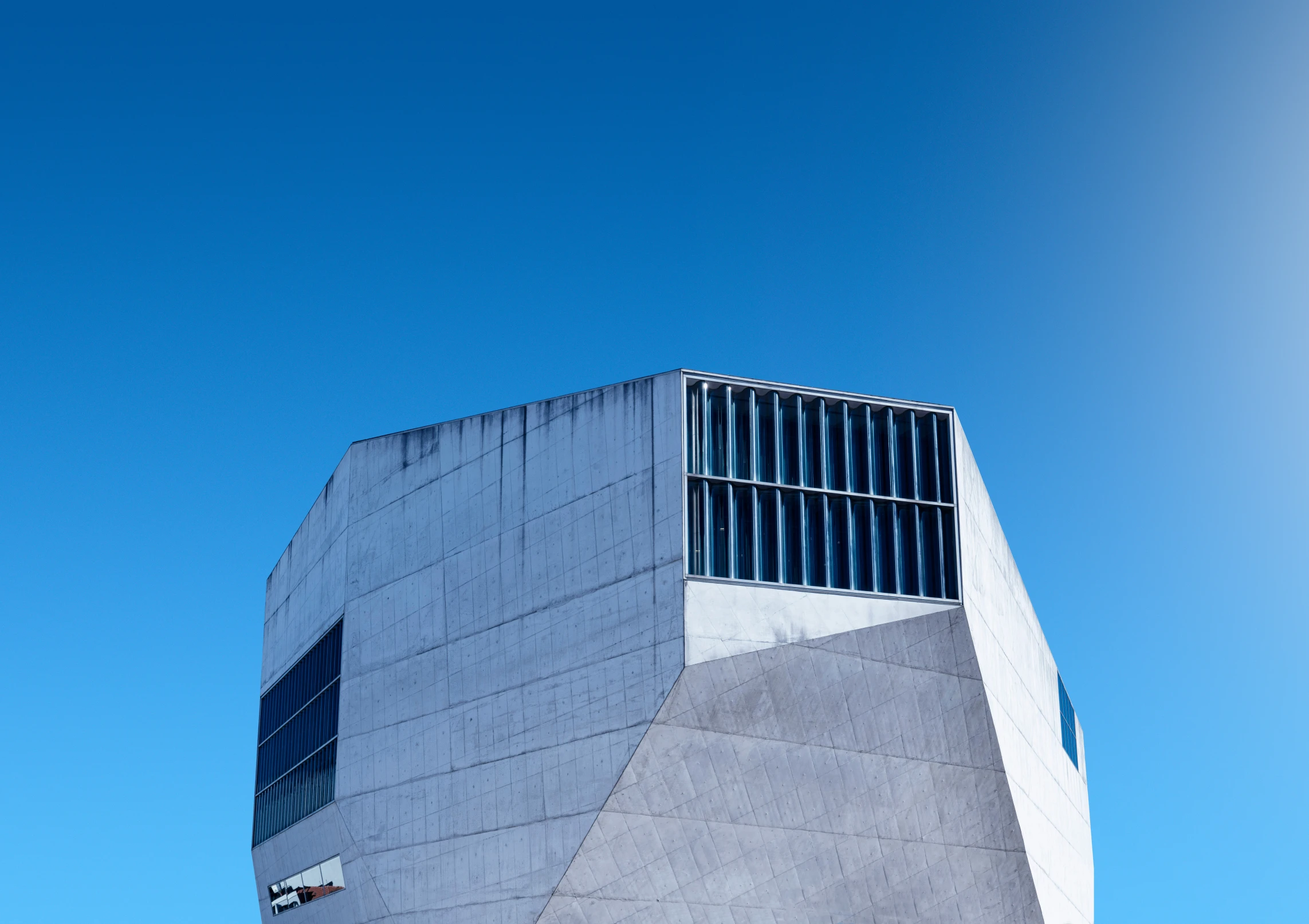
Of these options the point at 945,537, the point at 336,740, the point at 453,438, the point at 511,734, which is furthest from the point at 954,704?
the point at 336,740

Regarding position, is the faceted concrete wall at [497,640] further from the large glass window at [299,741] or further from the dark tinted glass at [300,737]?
the dark tinted glass at [300,737]

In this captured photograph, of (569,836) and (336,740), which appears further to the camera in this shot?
(336,740)

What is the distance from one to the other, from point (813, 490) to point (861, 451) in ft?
5.91

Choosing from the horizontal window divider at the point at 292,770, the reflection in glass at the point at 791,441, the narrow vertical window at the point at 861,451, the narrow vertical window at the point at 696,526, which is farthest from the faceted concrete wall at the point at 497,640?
the narrow vertical window at the point at 861,451

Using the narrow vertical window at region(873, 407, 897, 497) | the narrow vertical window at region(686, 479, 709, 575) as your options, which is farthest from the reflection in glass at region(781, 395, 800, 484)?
the narrow vertical window at region(686, 479, 709, 575)

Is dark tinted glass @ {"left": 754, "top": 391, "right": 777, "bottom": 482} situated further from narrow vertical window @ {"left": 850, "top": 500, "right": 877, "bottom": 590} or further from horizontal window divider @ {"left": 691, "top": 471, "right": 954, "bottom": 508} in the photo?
narrow vertical window @ {"left": 850, "top": 500, "right": 877, "bottom": 590}

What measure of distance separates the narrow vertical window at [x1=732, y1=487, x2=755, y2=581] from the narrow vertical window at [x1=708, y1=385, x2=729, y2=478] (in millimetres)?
644

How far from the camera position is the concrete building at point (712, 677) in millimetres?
30828

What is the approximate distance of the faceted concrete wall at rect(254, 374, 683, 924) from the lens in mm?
31438

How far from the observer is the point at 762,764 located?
1224 inches

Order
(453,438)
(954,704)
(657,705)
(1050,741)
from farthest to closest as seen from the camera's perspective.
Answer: (1050,741), (453,438), (954,704), (657,705)

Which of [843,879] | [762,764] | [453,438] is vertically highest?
[453,438]

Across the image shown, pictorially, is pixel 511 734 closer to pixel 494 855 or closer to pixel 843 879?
pixel 494 855

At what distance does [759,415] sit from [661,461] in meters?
2.88
